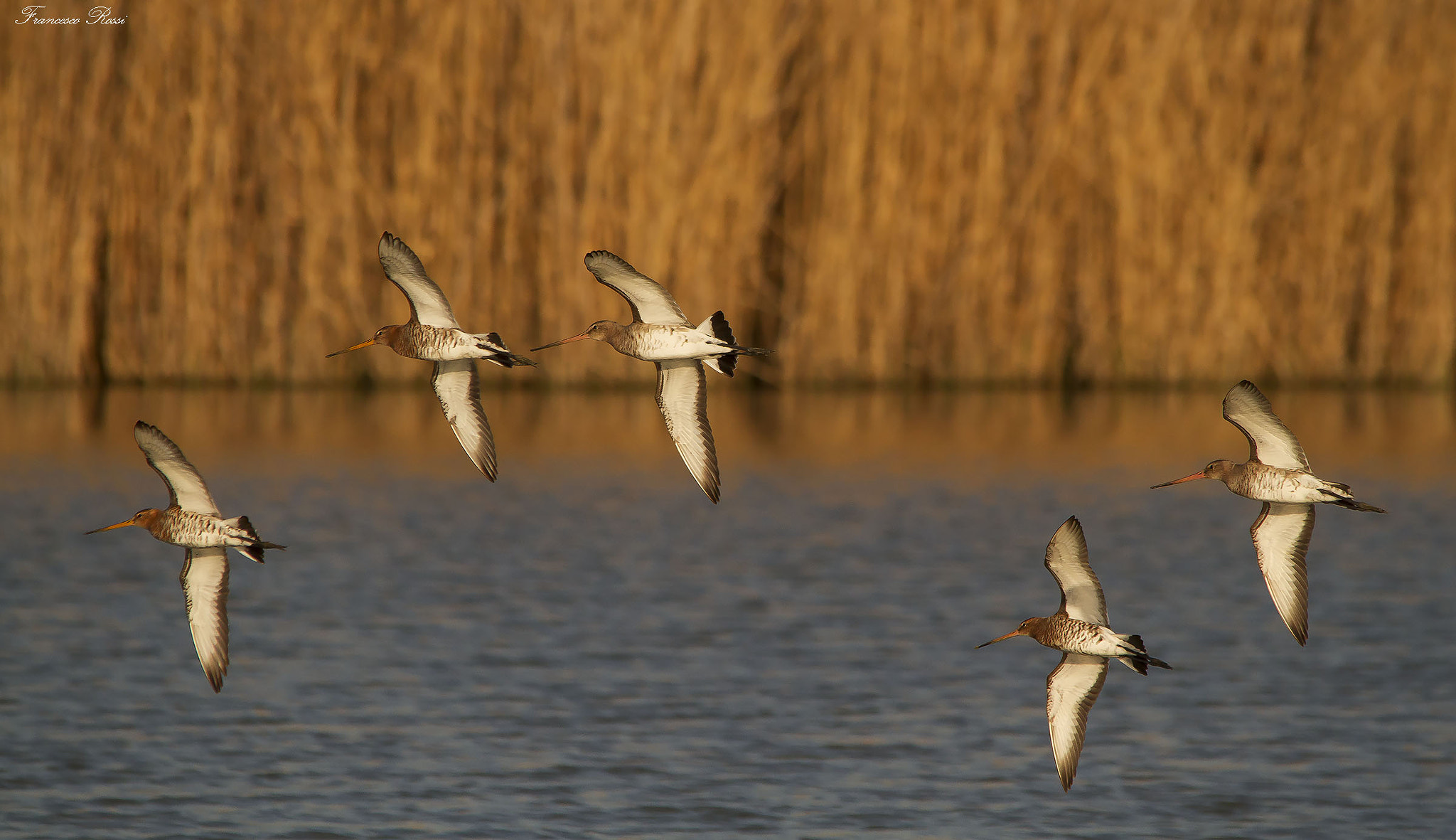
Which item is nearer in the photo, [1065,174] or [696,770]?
[696,770]

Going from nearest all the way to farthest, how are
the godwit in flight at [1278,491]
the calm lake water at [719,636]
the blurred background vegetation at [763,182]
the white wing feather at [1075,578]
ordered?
1. the godwit in flight at [1278,491]
2. the white wing feather at [1075,578]
3. the calm lake water at [719,636]
4. the blurred background vegetation at [763,182]

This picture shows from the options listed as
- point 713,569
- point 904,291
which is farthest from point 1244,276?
point 713,569

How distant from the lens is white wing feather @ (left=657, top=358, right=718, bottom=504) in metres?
6.95

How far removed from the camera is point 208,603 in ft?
24.1

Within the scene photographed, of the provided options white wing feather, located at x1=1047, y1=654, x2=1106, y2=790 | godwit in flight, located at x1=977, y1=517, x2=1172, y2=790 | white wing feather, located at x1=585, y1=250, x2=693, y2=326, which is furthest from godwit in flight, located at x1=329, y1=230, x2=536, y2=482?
white wing feather, located at x1=1047, y1=654, x2=1106, y2=790

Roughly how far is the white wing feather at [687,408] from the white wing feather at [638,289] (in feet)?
0.70

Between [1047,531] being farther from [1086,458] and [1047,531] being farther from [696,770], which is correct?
[696,770]

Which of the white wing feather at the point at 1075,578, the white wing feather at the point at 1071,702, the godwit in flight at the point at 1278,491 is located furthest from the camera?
the white wing feather at the point at 1071,702

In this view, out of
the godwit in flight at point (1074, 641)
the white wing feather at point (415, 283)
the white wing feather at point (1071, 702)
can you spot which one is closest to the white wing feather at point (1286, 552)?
the godwit in flight at point (1074, 641)

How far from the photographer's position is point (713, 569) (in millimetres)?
17234

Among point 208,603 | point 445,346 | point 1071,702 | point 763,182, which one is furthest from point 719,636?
point 763,182

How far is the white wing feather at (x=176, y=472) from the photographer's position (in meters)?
6.34

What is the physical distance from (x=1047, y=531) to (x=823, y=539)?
2162 mm

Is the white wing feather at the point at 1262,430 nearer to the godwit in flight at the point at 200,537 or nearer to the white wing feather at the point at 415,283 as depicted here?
the white wing feather at the point at 415,283
